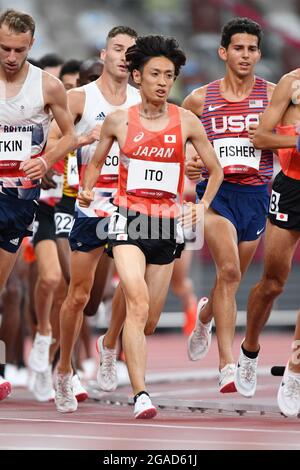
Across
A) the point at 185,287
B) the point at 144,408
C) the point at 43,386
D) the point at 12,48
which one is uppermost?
the point at 12,48

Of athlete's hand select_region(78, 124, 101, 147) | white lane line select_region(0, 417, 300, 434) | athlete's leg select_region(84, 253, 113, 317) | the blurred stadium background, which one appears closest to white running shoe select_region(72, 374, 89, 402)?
athlete's leg select_region(84, 253, 113, 317)

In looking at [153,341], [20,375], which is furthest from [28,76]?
[153,341]

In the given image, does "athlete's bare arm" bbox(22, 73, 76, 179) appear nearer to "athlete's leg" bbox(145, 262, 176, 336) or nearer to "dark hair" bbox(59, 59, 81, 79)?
"athlete's leg" bbox(145, 262, 176, 336)

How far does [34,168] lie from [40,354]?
306 centimetres

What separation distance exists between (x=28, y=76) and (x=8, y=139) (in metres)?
0.52

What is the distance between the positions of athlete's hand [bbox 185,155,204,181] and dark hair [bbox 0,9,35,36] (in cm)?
167

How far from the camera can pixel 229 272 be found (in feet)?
40.1

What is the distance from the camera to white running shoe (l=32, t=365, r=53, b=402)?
14156 millimetres

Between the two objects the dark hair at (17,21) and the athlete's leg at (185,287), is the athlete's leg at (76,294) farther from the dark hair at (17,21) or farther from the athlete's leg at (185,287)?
the athlete's leg at (185,287)

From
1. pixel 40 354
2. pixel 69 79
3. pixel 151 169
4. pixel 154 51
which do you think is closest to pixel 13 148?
pixel 151 169

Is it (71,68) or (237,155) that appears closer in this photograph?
(237,155)

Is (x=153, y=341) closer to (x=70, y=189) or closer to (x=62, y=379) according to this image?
(x=70, y=189)

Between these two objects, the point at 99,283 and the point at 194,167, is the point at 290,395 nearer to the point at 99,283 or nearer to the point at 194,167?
the point at 194,167

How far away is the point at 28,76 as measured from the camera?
1194 centimetres
